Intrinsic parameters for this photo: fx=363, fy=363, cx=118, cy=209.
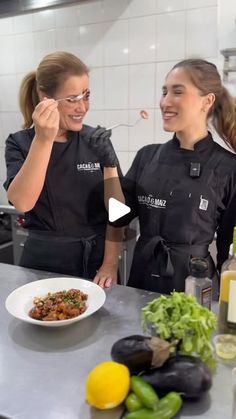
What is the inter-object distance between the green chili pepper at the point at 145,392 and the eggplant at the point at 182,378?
0.01 meters

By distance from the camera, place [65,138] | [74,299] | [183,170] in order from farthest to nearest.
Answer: [65,138] < [183,170] < [74,299]

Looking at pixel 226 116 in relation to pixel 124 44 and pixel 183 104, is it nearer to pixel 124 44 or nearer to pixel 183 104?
pixel 183 104

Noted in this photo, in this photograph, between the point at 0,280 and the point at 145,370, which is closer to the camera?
the point at 145,370

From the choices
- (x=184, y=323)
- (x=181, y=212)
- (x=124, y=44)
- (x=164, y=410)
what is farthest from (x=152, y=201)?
(x=124, y=44)

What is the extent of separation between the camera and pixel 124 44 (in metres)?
2.05

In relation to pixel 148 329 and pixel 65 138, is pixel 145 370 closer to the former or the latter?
pixel 148 329

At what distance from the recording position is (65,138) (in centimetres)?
123

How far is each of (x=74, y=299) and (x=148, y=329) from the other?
257 mm

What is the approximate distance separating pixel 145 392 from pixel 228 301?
10.8 inches

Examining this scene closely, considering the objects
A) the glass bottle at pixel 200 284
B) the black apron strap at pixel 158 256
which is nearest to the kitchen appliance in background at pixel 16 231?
the black apron strap at pixel 158 256

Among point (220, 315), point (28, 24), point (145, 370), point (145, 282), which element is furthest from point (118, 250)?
point (28, 24)

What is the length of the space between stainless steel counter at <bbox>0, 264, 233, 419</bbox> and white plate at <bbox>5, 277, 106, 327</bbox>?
0.11ft

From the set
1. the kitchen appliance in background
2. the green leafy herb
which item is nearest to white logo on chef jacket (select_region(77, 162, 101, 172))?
the green leafy herb

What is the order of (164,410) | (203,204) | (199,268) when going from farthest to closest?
(203,204) < (199,268) < (164,410)
